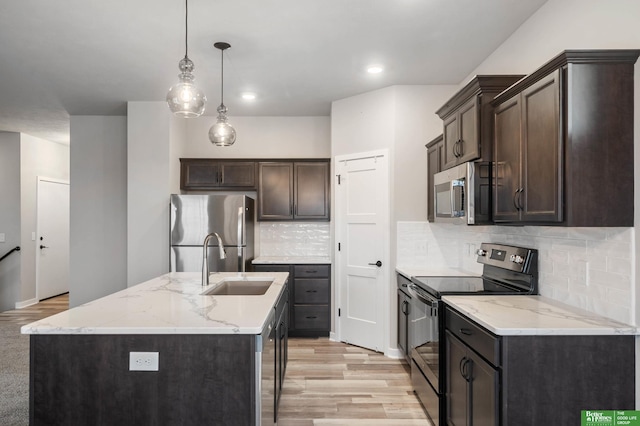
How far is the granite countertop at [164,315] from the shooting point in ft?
5.70

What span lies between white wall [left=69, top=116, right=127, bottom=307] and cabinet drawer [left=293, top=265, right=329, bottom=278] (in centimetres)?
242

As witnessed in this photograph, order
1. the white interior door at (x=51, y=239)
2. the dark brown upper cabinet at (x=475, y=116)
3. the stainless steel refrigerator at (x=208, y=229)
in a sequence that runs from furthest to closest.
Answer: the white interior door at (x=51, y=239)
the stainless steel refrigerator at (x=208, y=229)
the dark brown upper cabinet at (x=475, y=116)

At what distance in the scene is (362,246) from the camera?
4344mm

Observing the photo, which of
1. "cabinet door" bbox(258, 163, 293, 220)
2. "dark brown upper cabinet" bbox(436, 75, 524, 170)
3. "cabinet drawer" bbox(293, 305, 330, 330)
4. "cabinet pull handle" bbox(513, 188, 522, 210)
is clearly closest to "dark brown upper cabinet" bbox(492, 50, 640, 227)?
"cabinet pull handle" bbox(513, 188, 522, 210)

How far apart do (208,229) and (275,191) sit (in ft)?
3.38

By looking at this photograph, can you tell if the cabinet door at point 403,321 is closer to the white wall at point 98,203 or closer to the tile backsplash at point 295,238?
the tile backsplash at point 295,238

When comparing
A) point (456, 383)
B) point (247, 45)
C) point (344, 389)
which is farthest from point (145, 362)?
point (247, 45)

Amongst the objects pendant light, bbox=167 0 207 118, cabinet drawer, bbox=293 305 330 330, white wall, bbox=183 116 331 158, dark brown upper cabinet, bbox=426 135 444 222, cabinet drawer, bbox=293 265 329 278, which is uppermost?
white wall, bbox=183 116 331 158

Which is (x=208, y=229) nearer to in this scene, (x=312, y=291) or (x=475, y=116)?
(x=312, y=291)

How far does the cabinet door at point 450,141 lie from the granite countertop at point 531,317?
1118 mm

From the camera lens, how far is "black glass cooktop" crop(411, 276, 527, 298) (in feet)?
8.65

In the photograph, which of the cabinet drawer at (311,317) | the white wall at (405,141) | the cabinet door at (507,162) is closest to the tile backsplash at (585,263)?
the cabinet door at (507,162)

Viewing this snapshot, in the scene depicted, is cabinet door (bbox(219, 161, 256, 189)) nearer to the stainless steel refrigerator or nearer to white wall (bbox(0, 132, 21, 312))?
the stainless steel refrigerator

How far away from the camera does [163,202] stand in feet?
15.5
